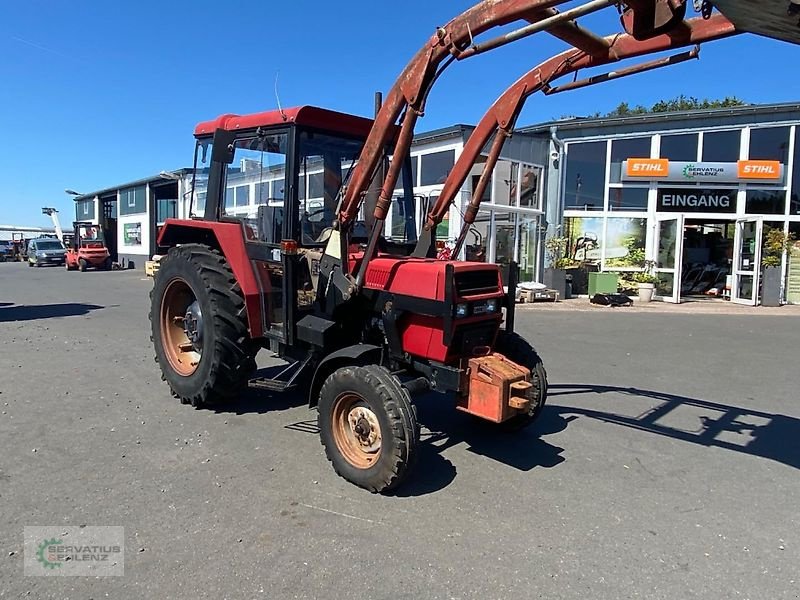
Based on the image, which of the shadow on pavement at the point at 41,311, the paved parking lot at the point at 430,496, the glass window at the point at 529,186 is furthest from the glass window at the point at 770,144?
the shadow on pavement at the point at 41,311

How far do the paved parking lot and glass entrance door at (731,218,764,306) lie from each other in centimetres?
1150

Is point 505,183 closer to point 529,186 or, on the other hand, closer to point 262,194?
point 529,186

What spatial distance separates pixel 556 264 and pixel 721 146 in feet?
19.3

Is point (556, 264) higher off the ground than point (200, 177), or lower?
lower

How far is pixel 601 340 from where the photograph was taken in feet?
33.8

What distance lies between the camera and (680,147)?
18.1 meters

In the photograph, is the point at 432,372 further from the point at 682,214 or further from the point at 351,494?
the point at 682,214

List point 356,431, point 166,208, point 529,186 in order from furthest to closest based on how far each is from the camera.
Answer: point 166,208
point 529,186
point 356,431

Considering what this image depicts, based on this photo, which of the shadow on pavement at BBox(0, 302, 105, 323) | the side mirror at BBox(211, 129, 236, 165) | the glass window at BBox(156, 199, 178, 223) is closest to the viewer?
the side mirror at BBox(211, 129, 236, 165)

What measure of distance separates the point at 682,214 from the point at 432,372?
15.7 metres

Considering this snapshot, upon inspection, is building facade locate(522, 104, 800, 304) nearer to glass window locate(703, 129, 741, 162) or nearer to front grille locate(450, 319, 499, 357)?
glass window locate(703, 129, 741, 162)

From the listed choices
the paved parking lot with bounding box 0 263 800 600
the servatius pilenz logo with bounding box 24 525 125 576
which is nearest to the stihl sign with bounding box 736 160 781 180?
the paved parking lot with bounding box 0 263 800 600

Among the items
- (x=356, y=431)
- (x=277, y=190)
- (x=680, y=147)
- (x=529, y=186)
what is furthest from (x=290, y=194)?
(x=680, y=147)

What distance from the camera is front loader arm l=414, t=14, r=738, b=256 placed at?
3.44 meters
